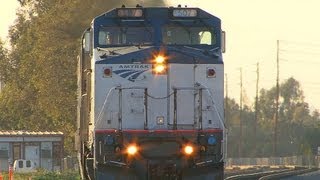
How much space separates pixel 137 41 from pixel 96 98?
1.73 metres

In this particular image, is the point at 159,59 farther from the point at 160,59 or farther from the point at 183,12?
the point at 183,12

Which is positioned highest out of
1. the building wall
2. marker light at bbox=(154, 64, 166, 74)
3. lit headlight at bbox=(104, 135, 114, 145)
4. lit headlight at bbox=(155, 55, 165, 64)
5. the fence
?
lit headlight at bbox=(155, 55, 165, 64)

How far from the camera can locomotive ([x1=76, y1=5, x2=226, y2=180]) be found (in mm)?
19656

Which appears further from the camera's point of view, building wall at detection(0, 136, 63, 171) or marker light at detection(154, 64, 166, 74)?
building wall at detection(0, 136, 63, 171)

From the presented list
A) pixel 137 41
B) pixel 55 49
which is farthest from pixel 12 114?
pixel 137 41

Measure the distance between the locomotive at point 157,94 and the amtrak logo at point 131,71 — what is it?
0.07 feet

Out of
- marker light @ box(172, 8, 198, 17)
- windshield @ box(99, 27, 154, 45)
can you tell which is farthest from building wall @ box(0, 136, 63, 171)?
marker light @ box(172, 8, 198, 17)

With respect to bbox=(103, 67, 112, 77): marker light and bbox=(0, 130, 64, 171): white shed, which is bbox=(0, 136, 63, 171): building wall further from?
bbox=(103, 67, 112, 77): marker light

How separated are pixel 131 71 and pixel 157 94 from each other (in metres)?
0.79

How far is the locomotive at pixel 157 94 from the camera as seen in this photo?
1966 centimetres

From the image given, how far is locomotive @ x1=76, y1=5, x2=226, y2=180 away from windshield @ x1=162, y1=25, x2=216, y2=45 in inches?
0.9

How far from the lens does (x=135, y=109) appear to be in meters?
20.0

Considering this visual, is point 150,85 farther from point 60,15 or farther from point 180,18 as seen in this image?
point 60,15

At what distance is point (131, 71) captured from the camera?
20.0 m
